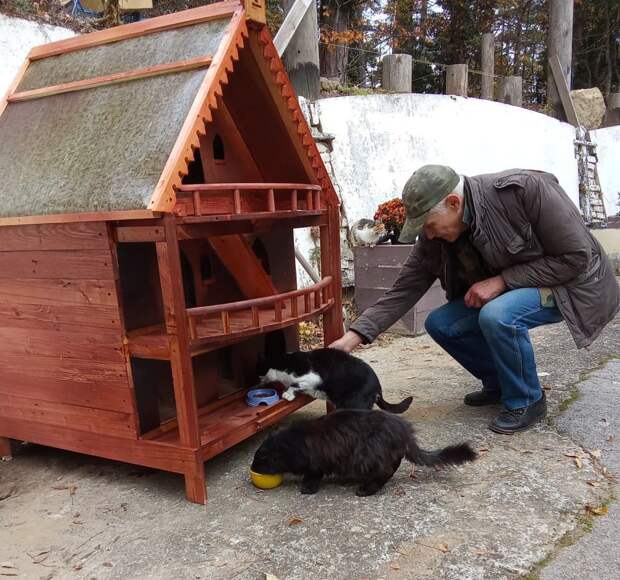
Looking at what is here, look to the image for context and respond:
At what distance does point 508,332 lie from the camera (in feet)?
9.54

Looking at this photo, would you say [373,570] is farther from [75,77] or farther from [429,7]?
[429,7]

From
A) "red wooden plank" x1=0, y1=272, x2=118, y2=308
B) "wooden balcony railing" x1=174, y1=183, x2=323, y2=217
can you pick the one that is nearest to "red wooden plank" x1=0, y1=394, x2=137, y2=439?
"red wooden plank" x1=0, y1=272, x2=118, y2=308

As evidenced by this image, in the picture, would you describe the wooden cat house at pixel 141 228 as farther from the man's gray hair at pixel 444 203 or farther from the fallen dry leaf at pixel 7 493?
A: the man's gray hair at pixel 444 203

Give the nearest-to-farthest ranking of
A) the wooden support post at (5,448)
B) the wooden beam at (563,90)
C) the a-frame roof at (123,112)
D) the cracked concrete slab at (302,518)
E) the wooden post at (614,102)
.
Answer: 1. the cracked concrete slab at (302,518)
2. the a-frame roof at (123,112)
3. the wooden support post at (5,448)
4. the wooden beam at (563,90)
5. the wooden post at (614,102)

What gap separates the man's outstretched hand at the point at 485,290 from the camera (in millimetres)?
3037

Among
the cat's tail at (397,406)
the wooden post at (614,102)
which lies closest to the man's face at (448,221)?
the cat's tail at (397,406)

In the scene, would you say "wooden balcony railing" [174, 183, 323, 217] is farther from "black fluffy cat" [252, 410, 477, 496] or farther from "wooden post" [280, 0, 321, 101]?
"wooden post" [280, 0, 321, 101]

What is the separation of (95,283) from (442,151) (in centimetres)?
654

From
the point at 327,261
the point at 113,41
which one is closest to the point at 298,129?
the point at 327,261

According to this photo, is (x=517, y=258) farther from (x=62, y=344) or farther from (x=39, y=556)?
(x=39, y=556)

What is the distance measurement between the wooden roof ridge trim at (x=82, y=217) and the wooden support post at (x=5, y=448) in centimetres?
134

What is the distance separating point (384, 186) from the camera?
23.2ft

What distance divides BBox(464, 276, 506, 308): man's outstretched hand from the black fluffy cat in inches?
34.9

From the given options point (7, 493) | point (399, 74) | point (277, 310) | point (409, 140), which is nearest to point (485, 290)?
point (277, 310)
